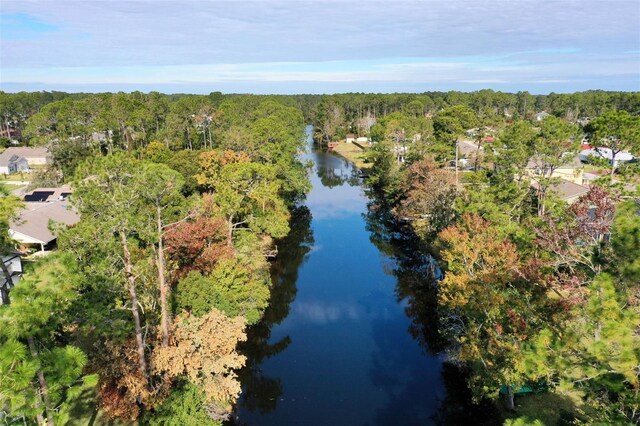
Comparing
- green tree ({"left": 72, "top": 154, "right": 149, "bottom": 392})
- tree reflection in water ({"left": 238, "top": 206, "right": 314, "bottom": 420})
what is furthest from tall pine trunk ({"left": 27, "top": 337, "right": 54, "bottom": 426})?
tree reflection in water ({"left": 238, "top": 206, "right": 314, "bottom": 420})

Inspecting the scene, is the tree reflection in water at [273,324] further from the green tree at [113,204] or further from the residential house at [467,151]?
the residential house at [467,151]

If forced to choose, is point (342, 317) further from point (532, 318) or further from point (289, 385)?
point (532, 318)

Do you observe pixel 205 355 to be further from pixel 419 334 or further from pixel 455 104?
pixel 455 104

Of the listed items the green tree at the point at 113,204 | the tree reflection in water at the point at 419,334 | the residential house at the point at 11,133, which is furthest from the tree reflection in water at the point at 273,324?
the residential house at the point at 11,133

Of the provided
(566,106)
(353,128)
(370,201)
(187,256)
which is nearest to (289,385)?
(187,256)

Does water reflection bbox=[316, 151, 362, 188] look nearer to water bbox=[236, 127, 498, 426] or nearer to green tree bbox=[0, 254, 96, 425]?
water bbox=[236, 127, 498, 426]

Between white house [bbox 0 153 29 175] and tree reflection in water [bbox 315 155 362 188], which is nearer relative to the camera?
tree reflection in water [bbox 315 155 362 188]
